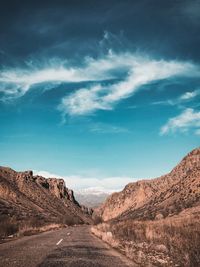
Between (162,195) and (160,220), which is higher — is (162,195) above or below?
above

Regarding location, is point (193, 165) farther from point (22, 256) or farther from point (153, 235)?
point (22, 256)

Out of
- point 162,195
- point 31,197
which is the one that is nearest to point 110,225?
point 162,195

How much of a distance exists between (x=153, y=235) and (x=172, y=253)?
777 centimetres

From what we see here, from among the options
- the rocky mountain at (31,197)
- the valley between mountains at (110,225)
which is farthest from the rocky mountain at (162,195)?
the rocky mountain at (31,197)

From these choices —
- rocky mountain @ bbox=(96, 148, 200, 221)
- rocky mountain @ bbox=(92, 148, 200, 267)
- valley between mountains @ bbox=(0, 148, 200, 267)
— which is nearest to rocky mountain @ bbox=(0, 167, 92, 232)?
valley between mountains @ bbox=(0, 148, 200, 267)

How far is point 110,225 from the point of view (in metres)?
40.5

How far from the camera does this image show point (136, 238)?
843 inches

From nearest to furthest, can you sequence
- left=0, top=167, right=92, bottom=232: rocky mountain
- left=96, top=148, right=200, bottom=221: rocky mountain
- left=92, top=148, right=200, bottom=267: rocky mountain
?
left=92, top=148, right=200, bottom=267: rocky mountain
left=0, top=167, right=92, bottom=232: rocky mountain
left=96, top=148, right=200, bottom=221: rocky mountain

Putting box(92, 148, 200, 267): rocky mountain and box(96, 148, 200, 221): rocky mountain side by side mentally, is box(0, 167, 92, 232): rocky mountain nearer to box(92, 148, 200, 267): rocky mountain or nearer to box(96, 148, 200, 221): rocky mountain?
box(92, 148, 200, 267): rocky mountain

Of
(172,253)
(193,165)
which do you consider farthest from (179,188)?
(172,253)

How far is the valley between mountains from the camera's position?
11.3 metres

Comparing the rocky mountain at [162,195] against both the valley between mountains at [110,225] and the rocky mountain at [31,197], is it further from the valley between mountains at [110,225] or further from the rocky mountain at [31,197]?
the rocky mountain at [31,197]

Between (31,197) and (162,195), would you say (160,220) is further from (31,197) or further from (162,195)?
(31,197)

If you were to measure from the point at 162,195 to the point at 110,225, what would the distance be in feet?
193
